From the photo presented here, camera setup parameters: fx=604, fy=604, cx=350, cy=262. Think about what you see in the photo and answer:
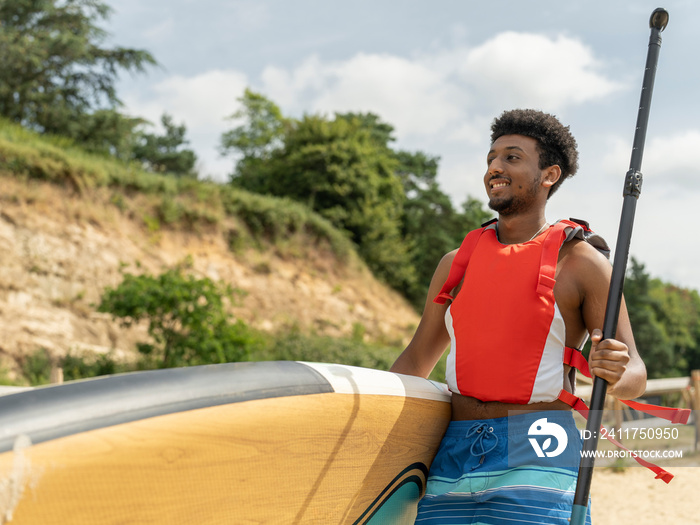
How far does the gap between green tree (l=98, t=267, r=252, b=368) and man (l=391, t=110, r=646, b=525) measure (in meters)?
7.52

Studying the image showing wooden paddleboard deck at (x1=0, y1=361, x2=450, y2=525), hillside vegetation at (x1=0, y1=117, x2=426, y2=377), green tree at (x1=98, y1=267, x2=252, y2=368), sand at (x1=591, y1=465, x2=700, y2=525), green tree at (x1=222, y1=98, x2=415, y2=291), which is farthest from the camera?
green tree at (x1=222, y1=98, x2=415, y2=291)

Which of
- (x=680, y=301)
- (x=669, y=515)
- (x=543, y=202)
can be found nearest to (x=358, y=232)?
(x=669, y=515)

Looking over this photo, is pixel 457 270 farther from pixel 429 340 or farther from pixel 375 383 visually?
pixel 375 383

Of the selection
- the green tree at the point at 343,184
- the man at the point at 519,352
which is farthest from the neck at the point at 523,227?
the green tree at the point at 343,184

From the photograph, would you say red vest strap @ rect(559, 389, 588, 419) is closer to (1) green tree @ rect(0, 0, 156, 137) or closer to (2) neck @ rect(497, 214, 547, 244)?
(2) neck @ rect(497, 214, 547, 244)

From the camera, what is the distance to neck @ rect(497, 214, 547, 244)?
7.18 ft

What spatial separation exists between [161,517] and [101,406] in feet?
0.88

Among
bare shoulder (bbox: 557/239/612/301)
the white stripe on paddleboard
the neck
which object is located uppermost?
the neck

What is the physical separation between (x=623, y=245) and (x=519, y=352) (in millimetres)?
448

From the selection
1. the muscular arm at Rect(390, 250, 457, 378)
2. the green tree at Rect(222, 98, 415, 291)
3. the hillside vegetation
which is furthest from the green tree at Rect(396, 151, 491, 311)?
the muscular arm at Rect(390, 250, 457, 378)

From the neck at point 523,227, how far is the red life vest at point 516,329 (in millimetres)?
95

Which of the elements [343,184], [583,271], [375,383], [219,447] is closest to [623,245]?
[583,271]

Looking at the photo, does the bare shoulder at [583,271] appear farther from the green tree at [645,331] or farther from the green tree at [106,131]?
the green tree at [645,331]

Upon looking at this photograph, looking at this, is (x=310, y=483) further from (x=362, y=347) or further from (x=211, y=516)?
(x=362, y=347)
